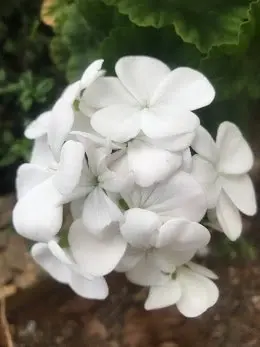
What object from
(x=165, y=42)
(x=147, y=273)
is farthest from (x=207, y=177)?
(x=165, y=42)

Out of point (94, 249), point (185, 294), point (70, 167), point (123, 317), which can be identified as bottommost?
point (123, 317)

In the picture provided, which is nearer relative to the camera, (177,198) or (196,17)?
(177,198)

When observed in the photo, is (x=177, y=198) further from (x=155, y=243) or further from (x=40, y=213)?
(x=40, y=213)

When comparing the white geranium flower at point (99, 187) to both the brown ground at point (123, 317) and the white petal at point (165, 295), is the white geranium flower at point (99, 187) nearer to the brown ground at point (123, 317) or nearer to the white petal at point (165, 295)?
the white petal at point (165, 295)

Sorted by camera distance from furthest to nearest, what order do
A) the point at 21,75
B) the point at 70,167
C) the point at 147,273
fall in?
the point at 21,75, the point at 147,273, the point at 70,167

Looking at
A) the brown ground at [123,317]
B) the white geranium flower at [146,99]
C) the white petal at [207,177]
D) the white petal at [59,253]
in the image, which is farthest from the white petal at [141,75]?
the brown ground at [123,317]

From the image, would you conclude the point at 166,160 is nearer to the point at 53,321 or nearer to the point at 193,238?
the point at 193,238

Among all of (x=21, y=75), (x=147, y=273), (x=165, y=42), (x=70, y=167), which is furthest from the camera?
(x=21, y=75)
